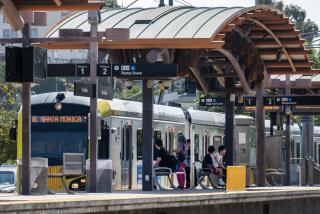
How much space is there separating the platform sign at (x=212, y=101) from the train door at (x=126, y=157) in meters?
6.40

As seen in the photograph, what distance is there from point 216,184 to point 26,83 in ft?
36.9

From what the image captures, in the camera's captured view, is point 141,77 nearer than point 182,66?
Yes

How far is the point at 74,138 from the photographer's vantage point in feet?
111

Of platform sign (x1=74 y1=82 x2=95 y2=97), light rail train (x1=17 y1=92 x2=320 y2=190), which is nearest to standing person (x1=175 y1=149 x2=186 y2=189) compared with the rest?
light rail train (x1=17 y1=92 x2=320 y2=190)

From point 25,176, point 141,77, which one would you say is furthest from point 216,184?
point 25,176

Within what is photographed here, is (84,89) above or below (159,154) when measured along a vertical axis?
above

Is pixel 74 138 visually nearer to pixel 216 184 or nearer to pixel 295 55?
pixel 216 184

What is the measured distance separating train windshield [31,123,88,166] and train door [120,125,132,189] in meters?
1.57

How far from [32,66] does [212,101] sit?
18.5 metres

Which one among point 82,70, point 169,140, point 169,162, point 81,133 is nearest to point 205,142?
point 169,140

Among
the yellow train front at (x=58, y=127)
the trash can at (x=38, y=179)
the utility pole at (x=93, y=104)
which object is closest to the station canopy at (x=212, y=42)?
the utility pole at (x=93, y=104)

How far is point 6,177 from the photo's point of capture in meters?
44.2

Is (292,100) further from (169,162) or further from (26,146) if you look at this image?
(26,146)

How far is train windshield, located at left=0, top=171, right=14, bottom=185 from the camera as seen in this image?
44031mm
